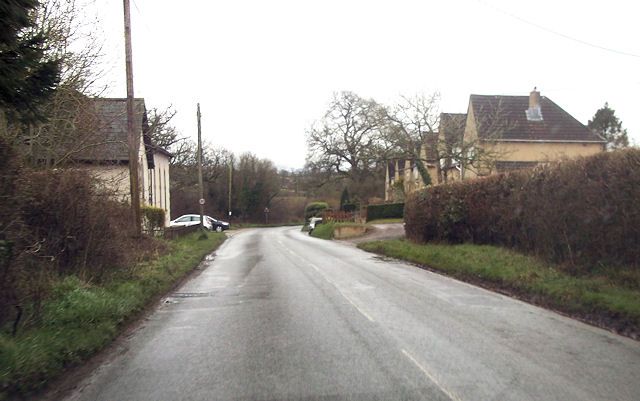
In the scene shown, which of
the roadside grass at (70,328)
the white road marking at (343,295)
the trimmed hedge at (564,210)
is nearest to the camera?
the roadside grass at (70,328)

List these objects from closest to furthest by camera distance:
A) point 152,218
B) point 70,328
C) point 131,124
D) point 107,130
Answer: point 70,328, point 131,124, point 107,130, point 152,218

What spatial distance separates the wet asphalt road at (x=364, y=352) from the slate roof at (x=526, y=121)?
33.9m

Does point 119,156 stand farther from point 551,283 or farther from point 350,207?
point 350,207

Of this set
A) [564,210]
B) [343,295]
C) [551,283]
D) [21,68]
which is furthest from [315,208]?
[21,68]

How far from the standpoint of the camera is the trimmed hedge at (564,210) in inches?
448

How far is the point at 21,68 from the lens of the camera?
642cm

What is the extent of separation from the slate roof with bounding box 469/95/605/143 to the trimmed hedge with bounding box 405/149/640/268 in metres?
24.7

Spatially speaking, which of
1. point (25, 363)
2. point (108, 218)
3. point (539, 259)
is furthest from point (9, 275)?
point (539, 259)

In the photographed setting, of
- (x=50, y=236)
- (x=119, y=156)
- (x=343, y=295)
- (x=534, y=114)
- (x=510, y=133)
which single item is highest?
(x=534, y=114)

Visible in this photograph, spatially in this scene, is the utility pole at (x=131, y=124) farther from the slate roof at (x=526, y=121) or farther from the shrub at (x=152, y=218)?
the slate roof at (x=526, y=121)

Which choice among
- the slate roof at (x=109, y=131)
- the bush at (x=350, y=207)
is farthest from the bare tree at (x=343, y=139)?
the slate roof at (x=109, y=131)

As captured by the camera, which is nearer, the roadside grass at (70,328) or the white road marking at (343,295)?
the roadside grass at (70,328)

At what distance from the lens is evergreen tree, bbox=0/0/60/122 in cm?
619

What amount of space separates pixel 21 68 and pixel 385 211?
45453 mm
